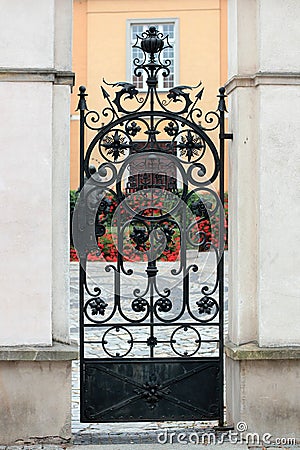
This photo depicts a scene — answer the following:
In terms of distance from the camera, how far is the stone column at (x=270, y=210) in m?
5.72

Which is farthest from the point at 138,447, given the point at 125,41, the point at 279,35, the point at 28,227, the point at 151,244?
the point at 125,41

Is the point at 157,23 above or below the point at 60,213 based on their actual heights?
above

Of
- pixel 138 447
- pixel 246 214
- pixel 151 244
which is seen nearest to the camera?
pixel 138 447

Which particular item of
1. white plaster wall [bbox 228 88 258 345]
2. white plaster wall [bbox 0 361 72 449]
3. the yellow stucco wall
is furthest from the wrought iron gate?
the yellow stucco wall

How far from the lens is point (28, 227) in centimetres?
561

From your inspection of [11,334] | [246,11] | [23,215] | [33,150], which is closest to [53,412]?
[11,334]

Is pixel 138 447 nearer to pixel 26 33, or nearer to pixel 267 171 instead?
pixel 267 171

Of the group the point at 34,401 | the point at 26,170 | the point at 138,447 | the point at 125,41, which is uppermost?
the point at 125,41

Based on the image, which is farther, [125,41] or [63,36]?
[125,41]

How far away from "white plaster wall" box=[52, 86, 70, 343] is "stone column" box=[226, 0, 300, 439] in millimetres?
1239

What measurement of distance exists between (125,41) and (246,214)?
19250 millimetres

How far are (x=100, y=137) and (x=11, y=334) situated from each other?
1560 mm

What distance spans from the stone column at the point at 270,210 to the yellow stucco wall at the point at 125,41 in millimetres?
18121

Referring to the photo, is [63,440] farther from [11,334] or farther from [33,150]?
[33,150]
